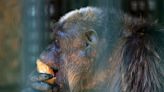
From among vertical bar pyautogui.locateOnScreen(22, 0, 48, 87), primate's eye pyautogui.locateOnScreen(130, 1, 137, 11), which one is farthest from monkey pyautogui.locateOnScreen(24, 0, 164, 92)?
primate's eye pyautogui.locateOnScreen(130, 1, 137, 11)

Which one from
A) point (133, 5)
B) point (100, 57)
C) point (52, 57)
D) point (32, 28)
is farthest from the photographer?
point (133, 5)

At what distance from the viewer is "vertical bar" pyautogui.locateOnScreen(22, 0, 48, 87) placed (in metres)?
2.59

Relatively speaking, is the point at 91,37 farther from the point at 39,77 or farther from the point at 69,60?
the point at 39,77

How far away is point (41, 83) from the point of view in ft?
7.40

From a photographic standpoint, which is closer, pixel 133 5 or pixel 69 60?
pixel 69 60

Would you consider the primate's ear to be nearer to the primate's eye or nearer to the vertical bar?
the vertical bar

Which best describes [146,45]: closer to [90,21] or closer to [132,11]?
[90,21]

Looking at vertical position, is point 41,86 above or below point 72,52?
below

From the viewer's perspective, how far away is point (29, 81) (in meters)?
2.30

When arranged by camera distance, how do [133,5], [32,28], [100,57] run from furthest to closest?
[133,5], [32,28], [100,57]

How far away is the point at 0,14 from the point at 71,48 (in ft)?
7.73

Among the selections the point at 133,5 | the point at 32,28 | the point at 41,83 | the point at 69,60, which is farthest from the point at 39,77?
the point at 133,5

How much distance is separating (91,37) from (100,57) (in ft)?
0.31

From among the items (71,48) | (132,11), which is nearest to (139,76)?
(71,48)
